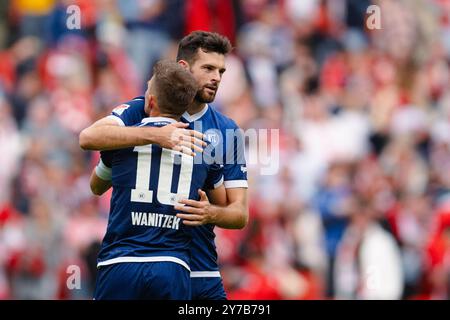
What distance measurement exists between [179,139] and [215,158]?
0.60m

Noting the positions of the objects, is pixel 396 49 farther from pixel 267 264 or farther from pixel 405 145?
pixel 267 264

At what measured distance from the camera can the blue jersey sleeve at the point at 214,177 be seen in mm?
6774

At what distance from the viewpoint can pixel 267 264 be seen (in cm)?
1146

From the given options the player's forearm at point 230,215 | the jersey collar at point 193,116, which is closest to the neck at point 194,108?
the jersey collar at point 193,116

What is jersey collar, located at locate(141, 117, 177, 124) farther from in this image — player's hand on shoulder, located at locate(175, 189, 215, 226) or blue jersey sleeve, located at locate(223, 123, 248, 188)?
blue jersey sleeve, located at locate(223, 123, 248, 188)

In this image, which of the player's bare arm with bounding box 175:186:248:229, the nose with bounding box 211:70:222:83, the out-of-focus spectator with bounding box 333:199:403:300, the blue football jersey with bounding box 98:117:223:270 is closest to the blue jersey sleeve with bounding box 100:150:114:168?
the blue football jersey with bounding box 98:117:223:270

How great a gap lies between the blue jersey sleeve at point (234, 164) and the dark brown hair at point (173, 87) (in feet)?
2.13

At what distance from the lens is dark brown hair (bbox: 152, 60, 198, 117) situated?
631cm

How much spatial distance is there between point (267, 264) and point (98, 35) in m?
4.43

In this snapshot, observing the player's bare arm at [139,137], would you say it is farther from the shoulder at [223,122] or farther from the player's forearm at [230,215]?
the shoulder at [223,122]

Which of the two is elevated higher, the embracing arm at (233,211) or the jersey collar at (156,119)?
the jersey collar at (156,119)

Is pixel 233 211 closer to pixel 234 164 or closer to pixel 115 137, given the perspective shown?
pixel 234 164

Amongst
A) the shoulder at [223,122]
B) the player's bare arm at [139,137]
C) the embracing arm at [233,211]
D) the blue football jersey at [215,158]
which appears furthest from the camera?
the shoulder at [223,122]

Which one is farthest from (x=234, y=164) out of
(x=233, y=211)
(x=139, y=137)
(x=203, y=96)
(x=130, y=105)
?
(x=139, y=137)
